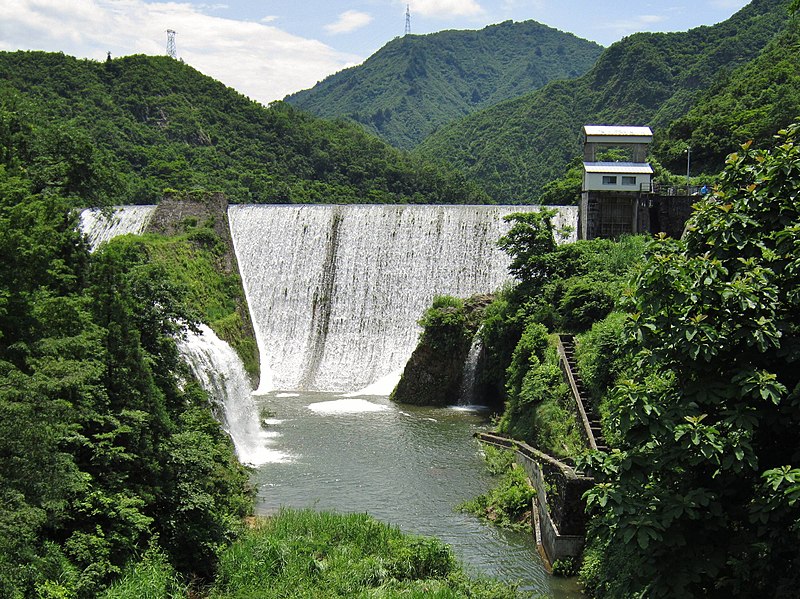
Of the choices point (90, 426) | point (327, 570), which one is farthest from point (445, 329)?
point (90, 426)

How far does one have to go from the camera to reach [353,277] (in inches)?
1235

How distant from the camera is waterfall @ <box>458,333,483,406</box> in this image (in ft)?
82.9

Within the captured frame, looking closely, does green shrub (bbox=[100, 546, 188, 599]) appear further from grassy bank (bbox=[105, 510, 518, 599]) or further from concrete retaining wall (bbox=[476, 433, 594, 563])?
concrete retaining wall (bbox=[476, 433, 594, 563])

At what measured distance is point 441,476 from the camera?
57.2ft

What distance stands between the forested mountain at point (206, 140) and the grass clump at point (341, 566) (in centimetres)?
3605

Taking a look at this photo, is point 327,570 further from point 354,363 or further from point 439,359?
point 354,363

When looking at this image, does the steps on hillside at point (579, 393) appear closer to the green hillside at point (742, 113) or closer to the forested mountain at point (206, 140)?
the green hillside at point (742, 113)

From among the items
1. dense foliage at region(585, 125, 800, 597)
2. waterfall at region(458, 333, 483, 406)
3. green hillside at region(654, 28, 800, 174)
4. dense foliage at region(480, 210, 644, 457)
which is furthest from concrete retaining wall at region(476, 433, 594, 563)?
green hillside at region(654, 28, 800, 174)

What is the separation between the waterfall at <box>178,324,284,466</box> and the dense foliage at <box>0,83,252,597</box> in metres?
3.08

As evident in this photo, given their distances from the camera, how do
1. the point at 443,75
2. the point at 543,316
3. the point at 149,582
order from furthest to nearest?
1. the point at 443,75
2. the point at 543,316
3. the point at 149,582

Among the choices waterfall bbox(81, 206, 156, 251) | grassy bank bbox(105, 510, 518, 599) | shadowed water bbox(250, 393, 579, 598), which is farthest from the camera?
waterfall bbox(81, 206, 156, 251)

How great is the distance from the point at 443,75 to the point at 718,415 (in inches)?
5594

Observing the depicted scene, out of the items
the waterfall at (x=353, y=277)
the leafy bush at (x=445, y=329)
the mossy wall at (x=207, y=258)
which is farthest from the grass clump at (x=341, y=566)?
the mossy wall at (x=207, y=258)

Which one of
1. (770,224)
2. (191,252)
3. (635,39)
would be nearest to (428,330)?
(191,252)
